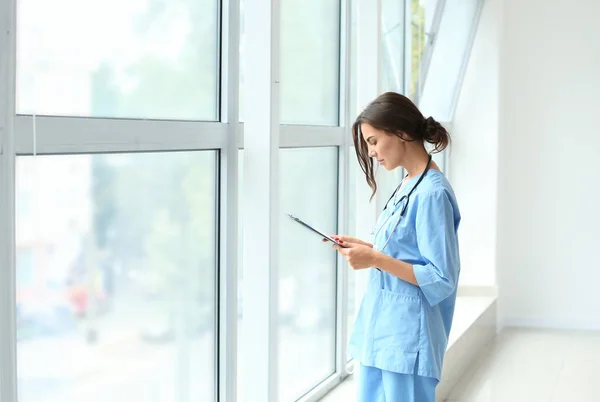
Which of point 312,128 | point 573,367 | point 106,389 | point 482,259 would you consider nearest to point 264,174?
point 106,389

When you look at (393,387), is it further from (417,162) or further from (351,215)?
(351,215)

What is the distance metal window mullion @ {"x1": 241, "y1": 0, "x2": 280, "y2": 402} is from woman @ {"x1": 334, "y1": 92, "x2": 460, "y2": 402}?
23 centimetres

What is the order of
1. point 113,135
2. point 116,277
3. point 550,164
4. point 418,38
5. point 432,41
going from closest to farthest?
1. point 113,135
2. point 116,277
3. point 418,38
4. point 432,41
5. point 550,164

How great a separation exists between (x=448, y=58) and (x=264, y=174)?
13.0 feet

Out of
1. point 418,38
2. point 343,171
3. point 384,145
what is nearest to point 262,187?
point 384,145

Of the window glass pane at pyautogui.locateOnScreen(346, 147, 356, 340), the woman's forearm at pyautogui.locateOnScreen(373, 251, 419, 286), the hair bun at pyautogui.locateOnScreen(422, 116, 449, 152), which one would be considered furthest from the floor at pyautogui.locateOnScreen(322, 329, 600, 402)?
the hair bun at pyautogui.locateOnScreen(422, 116, 449, 152)

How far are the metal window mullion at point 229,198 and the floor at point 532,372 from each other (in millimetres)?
1091

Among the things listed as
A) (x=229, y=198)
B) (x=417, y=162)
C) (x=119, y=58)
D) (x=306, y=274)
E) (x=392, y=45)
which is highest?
(x=392, y=45)

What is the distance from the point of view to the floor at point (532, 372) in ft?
13.9

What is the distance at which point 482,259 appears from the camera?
6.02 metres

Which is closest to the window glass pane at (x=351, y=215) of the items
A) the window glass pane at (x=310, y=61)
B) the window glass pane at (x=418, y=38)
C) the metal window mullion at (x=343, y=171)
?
the metal window mullion at (x=343, y=171)

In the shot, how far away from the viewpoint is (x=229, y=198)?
8.46 ft

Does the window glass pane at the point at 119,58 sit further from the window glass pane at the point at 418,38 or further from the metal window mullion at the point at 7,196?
the window glass pane at the point at 418,38

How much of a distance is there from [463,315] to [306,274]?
200 centimetres
